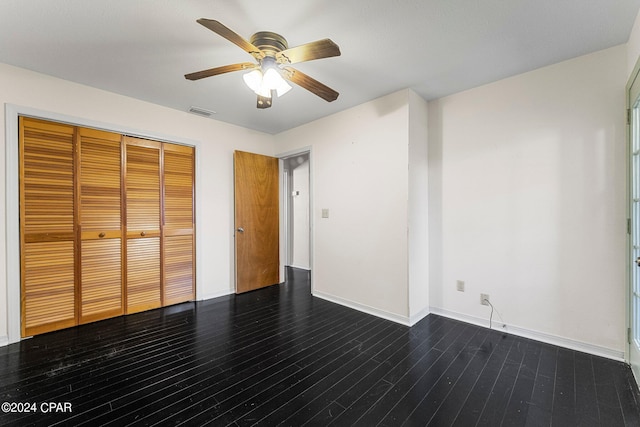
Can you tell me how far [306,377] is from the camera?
1.88 m

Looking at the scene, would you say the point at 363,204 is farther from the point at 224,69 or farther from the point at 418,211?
the point at 224,69

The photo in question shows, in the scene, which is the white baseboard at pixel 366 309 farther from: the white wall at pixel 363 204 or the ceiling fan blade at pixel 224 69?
the ceiling fan blade at pixel 224 69

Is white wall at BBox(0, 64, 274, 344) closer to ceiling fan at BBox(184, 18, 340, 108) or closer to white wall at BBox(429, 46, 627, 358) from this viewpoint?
ceiling fan at BBox(184, 18, 340, 108)

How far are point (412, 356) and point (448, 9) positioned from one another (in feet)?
8.19

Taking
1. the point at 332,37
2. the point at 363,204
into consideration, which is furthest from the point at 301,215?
the point at 332,37

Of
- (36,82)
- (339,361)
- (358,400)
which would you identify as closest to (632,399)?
(358,400)

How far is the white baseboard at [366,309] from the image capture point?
2.78 m

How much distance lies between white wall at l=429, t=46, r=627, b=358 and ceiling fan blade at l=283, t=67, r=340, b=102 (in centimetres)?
152

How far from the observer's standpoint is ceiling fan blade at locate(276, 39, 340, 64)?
1.54m

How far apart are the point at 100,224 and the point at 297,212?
3.39 meters

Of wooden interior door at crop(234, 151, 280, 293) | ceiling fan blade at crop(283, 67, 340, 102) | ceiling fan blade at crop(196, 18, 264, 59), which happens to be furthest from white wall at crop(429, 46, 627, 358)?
wooden interior door at crop(234, 151, 280, 293)

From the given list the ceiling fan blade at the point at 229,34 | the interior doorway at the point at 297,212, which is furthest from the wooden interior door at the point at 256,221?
the ceiling fan blade at the point at 229,34

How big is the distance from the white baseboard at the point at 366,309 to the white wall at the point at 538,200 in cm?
52

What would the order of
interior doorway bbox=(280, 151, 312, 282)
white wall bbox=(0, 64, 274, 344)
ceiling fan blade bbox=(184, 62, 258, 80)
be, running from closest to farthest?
1. ceiling fan blade bbox=(184, 62, 258, 80)
2. white wall bbox=(0, 64, 274, 344)
3. interior doorway bbox=(280, 151, 312, 282)
